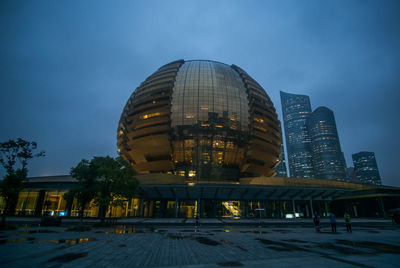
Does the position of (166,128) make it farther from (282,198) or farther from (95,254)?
(95,254)

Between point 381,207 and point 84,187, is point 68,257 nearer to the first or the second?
point 84,187

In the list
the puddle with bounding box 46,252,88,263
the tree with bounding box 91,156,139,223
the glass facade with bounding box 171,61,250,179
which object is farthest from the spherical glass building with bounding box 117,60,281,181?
the puddle with bounding box 46,252,88,263

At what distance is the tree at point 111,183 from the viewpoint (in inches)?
920

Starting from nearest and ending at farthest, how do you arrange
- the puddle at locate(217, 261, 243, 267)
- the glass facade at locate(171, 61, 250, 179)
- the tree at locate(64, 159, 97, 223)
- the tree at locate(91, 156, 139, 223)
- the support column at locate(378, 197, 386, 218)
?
the puddle at locate(217, 261, 243, 267) → the tree at locate(91, 156, 139, 223) → the tree at locate(64, 159, 97, 223) → the support column at locate(378, 197, 386, 218) → the glass facade at locate(171, 61, 250, 179)

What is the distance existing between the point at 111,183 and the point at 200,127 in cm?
2422

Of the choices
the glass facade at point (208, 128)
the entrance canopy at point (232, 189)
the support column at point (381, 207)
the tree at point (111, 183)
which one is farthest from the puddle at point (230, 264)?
the support column at point (381, 207)

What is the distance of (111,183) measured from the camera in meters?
24.2

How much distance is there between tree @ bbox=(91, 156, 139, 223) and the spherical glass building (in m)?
20.5

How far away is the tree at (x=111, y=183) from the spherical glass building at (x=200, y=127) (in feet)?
67.1

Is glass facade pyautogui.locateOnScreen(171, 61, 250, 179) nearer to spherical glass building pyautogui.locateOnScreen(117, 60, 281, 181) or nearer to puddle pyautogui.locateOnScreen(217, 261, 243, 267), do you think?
spherical glass building pyautogui.locateOnScreen(117, 60, 281, 181)

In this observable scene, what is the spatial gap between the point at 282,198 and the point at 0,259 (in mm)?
45880

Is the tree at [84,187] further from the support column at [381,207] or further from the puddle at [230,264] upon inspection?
the support column at [381,207]

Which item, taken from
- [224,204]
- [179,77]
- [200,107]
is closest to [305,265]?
[224,204]

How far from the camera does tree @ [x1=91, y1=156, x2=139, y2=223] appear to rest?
920 inches
